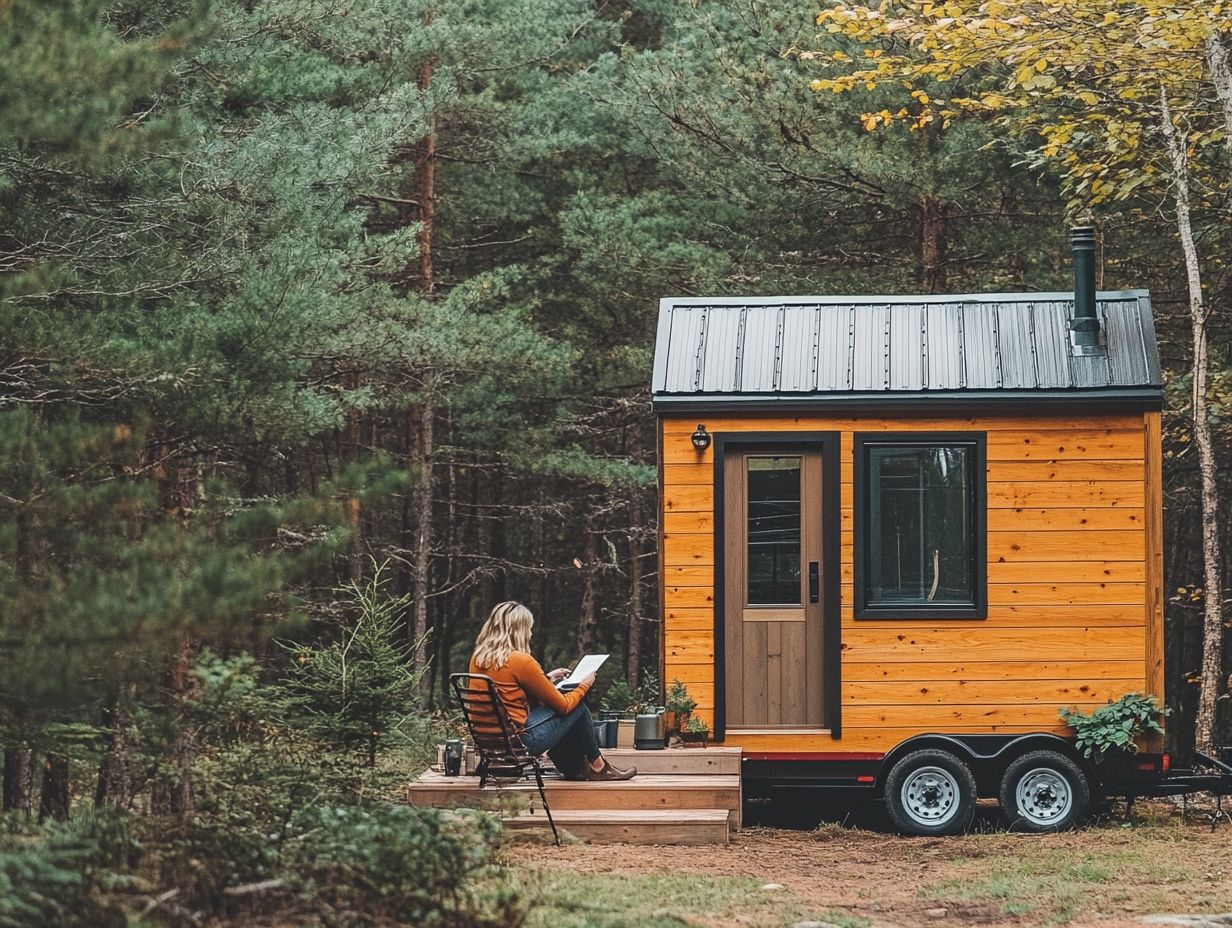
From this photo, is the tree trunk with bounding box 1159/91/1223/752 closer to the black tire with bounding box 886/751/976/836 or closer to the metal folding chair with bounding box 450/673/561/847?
the black tire with bounding box 886/751/976/836

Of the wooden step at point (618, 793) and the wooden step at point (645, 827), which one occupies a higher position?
the wooden step at point (618, 793)

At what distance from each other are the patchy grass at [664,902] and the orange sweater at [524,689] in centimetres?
144

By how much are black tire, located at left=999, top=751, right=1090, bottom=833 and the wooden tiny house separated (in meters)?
0.23

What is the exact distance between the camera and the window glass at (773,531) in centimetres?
902

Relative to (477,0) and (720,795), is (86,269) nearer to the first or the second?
(720,795)

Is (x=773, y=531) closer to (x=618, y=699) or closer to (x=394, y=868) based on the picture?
(x=618, y=699)

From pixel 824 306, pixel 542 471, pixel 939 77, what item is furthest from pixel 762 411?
pixel 542 471

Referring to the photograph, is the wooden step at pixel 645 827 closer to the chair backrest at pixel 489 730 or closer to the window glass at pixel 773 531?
the chair backrest at pixel 489 730

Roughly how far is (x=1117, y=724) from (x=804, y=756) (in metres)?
1.82

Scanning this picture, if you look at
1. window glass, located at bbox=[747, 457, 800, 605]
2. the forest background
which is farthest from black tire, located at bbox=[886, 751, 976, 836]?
the forest background

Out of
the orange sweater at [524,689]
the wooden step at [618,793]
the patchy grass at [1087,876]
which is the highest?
the orange sweater at [524,689]

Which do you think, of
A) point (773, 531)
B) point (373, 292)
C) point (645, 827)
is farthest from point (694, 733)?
point (373, 292)

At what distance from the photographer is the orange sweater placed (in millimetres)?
8062

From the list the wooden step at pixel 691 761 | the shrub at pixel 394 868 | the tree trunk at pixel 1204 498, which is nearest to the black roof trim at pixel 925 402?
the tree trunk at pixel 1204 498
